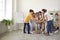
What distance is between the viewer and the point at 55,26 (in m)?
6.32

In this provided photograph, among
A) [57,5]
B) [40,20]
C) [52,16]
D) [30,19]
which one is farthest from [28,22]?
[57,5]

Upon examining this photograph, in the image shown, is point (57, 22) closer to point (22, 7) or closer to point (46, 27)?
point (46, 27)

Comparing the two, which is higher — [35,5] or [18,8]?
[35,5]

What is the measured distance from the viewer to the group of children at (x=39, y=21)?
5691 millimetres

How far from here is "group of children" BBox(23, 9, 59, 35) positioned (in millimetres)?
5691

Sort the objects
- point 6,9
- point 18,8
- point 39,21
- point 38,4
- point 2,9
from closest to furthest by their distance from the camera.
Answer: point 39,21, point 2,9, point 6,9, point 38,4, point 18,8

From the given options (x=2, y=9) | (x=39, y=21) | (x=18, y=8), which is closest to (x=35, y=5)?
(x=18, y=8)

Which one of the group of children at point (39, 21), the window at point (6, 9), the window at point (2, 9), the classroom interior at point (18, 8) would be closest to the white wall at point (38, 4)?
the classroom interior at point (18, 8)

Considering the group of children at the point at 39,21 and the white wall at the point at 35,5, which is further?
the white wall at the point at 35,5

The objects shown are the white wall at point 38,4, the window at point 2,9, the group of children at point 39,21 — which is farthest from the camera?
the white wall at point 38,4

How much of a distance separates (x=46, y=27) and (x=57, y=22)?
0.98 meters

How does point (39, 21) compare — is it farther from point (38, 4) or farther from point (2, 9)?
point (2, 9)

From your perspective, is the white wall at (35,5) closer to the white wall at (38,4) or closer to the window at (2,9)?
the white wall at (38,4)

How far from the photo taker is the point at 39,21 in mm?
5879
